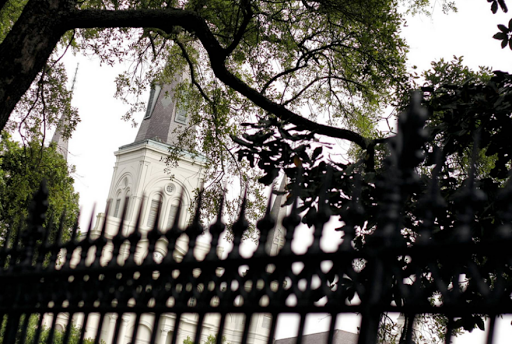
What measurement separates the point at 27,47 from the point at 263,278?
13.8 ft

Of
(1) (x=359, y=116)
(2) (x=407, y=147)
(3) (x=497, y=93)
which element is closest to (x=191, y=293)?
(2) (x=407, y=147)

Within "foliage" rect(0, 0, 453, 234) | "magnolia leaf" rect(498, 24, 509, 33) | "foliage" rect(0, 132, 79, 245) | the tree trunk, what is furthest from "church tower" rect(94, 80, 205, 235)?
"magnolia leaf" rect(498, 24, 509, 33)

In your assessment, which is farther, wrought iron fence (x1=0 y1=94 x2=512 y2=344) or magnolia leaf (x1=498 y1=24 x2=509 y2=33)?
magnolia leaf (x1=498 y1=24 x2=509 y2=33)

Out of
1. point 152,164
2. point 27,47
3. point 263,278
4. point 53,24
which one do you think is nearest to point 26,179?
point 53,24

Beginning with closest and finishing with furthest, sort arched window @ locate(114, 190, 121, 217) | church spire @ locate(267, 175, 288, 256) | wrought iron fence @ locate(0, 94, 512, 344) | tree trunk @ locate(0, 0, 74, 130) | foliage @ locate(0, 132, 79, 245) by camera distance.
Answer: wrought iron fence @ locate(0, 94, 512, 344)
church spire @ locate(267, 175, 288, 256)
tree trunk @ locate(0, 0, 74, 130)
foliage @ locate(0, 132, 79, 245)
arched window @ locate(114, 190, 121, 217)

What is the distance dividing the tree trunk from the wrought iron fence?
270 cm

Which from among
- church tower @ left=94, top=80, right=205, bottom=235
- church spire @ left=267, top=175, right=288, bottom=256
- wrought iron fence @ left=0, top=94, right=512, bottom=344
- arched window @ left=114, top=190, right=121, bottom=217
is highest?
church tower @ left=94, top=80, right=205, bottom=235

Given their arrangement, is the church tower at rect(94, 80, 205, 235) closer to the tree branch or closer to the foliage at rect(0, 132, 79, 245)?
the foliage at rect(0, 132, 79, 245)

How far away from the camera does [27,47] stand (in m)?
5.42

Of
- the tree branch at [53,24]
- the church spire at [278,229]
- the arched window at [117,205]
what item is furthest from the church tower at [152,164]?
the tree branch at [53,24]

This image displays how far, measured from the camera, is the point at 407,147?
1.82m

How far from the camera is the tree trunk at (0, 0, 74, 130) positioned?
5.31 meters

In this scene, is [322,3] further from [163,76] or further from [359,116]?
[163,76]

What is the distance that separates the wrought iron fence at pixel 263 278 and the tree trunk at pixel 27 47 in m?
2.70
